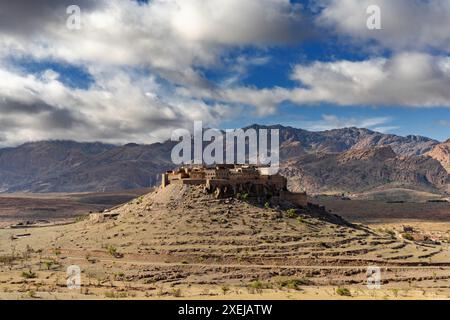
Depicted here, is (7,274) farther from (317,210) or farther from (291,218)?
(317,210)

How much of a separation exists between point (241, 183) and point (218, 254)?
68.6ft

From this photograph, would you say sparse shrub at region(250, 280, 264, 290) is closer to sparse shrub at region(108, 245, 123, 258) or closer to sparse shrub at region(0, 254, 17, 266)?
sparse shrub at region(108, 245, 123, 258)

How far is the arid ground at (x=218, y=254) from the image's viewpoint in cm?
5847

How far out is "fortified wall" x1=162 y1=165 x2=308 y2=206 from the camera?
83.6 meters

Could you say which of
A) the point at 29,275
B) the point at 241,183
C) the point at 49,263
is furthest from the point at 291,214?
the point at 29,275

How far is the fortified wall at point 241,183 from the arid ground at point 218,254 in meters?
2.01

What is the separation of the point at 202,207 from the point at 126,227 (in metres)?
13.1

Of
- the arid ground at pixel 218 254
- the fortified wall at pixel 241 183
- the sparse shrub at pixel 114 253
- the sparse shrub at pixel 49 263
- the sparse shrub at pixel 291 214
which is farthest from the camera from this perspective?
the fortified wall at pixel 241 183

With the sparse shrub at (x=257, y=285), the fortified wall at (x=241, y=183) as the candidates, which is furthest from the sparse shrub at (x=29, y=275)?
the fortified wall at (x=241, y=183)

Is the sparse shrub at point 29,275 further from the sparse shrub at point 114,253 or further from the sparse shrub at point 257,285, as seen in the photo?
the sparse shrub at point 257,285

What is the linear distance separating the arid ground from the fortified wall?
201 cm

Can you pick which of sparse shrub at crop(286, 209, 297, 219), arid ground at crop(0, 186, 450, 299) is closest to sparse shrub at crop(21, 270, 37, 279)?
arid ground at crop(0, 186, 450, 299)

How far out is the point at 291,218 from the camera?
79250 mm
